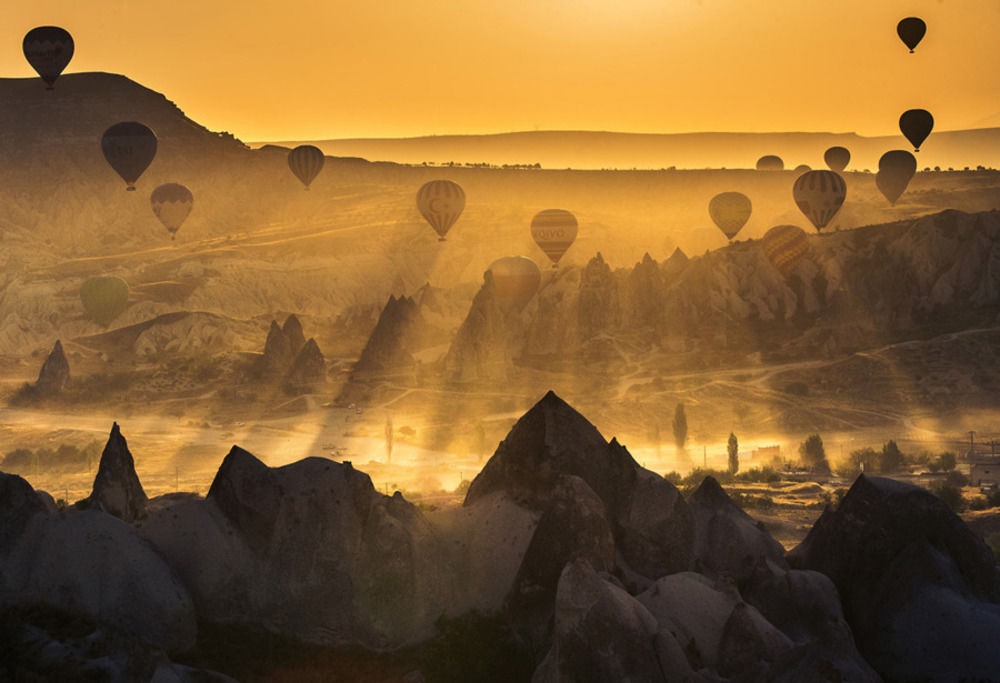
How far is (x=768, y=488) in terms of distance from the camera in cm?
6500

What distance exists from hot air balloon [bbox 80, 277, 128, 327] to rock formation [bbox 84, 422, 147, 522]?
13662 centimetres

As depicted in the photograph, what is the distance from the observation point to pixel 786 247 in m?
134

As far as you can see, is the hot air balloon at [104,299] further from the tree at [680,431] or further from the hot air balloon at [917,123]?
the hot air balloon at [917,123]

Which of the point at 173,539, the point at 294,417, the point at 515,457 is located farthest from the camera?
the point at 294,417

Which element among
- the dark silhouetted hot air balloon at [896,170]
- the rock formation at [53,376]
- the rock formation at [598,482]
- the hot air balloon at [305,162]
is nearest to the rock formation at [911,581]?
the rock formation at [598,482]

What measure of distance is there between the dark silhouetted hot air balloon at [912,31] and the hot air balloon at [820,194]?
20.3m

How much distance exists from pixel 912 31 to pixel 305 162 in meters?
104

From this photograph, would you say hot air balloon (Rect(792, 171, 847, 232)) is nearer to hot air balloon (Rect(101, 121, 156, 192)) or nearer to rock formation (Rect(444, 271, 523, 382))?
rock formation (Rect(444, 271, 523, 382))

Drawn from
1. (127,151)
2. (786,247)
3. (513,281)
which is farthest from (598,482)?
(127,151)

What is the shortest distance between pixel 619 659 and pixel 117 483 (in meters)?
17.1

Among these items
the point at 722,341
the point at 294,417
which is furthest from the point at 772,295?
the point at 294,417

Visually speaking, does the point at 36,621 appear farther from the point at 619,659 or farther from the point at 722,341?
the point at 722,341

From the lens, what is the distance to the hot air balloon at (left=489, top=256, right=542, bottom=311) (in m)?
128

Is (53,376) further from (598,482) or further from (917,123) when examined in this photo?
(917,123)
